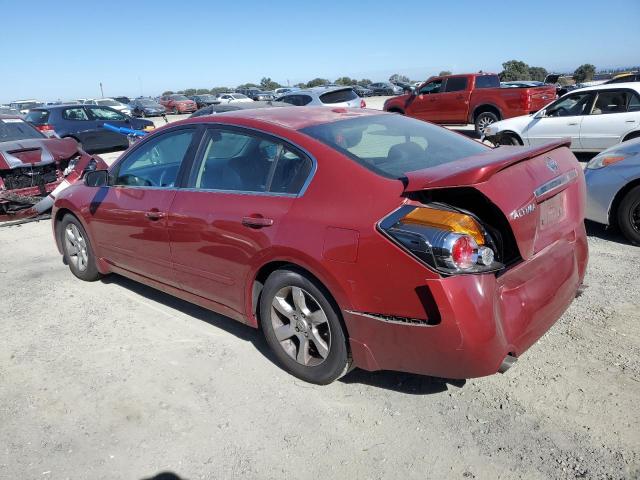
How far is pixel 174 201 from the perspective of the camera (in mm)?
3693

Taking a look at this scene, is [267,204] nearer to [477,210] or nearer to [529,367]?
[477,210]

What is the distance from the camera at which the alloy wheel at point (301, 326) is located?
2.97 meters

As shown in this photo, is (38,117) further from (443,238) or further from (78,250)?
(443,238)

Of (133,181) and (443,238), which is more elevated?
(443,238)

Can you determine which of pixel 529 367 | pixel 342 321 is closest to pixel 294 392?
pixel 342 321

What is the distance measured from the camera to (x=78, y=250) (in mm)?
5059

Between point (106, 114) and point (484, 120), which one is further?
point (106, 114)

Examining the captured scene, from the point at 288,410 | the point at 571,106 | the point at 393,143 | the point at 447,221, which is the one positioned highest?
the point at 393,143

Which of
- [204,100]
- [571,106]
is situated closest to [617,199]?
[571,106]

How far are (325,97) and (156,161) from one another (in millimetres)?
11100

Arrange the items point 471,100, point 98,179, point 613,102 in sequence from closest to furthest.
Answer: point 98,179, point 613,102, point 471,100

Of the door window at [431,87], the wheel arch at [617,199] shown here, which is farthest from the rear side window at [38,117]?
the wheel arch at [617,199]

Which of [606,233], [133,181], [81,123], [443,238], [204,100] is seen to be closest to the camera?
[443,238]

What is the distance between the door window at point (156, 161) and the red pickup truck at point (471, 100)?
12125 mm
